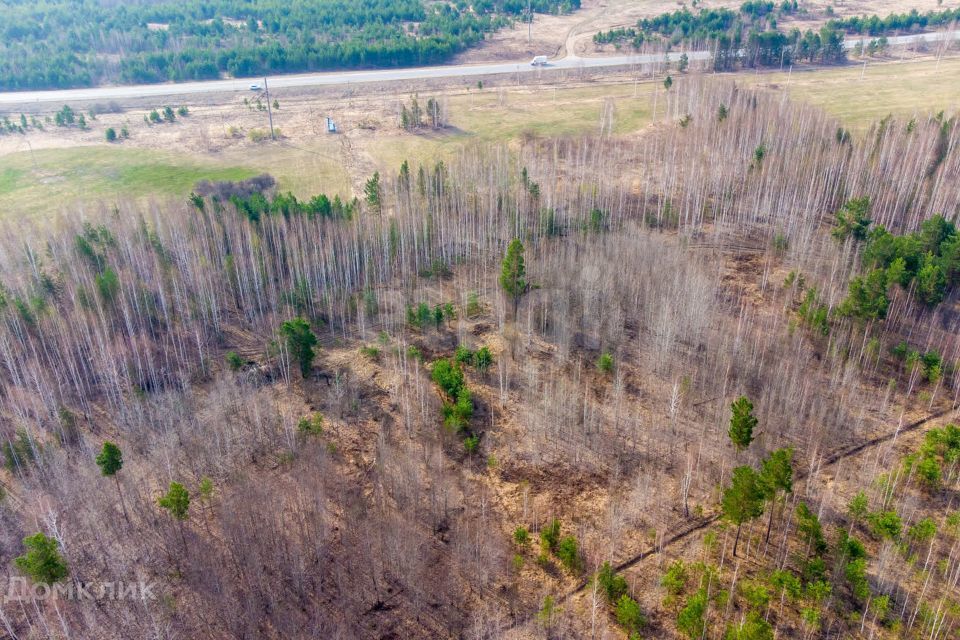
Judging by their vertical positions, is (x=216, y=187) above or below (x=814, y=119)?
below

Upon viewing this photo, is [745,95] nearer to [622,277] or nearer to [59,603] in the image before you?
[622,277]

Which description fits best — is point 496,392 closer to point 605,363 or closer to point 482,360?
point 482,360

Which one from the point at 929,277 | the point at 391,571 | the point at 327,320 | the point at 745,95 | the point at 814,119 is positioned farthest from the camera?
the point at 745,95

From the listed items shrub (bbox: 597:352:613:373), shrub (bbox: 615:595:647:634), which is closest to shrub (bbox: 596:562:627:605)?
shrub (bbox: 615:595:647:634)

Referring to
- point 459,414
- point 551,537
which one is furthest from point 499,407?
point 551,537

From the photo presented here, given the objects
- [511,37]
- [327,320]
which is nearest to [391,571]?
[327,320]
